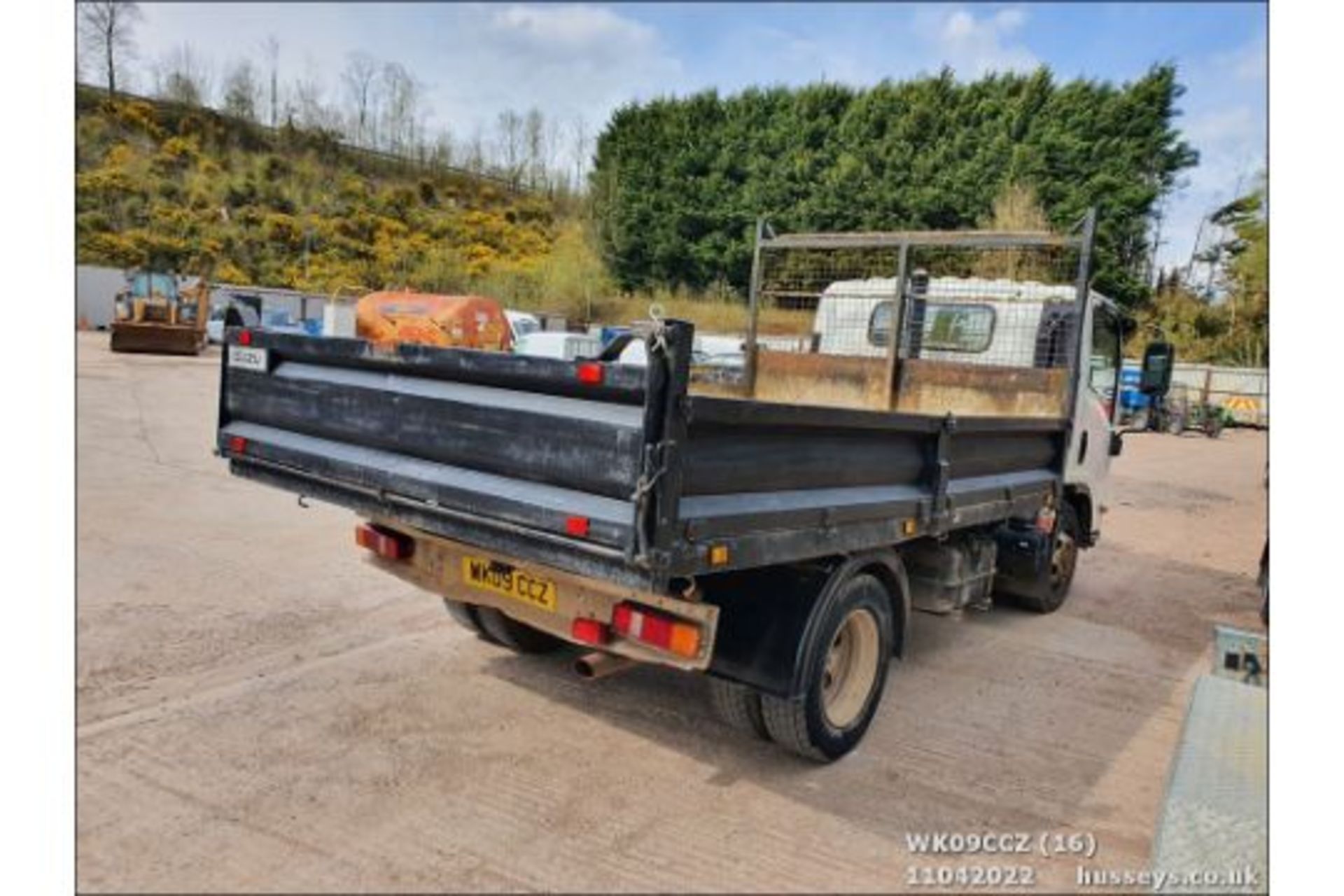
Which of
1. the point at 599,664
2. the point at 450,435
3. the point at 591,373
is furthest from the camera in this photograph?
the point at 599,664

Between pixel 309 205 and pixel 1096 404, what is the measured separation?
11015 millimetres

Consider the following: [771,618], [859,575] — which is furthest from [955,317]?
[771,618]

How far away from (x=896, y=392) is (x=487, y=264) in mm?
10375

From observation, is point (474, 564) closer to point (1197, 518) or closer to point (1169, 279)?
point (1197, 518)

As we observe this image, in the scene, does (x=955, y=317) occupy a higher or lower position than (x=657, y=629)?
higher

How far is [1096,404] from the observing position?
5.65 meters

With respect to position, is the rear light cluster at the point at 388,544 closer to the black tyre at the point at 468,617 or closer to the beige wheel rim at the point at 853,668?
the black tyre at the point at 468,617

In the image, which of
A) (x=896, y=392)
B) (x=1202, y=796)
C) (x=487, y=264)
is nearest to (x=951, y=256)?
(x=896, y=392)

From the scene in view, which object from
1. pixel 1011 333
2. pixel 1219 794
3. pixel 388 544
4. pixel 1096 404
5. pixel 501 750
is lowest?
pixel 501 750

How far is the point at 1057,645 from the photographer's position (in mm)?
5176

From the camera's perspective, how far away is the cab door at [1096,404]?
525cm

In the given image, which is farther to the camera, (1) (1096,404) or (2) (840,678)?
(1) (1096,404)

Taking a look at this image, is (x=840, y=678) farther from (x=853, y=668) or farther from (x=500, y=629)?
(x=500, y=629)

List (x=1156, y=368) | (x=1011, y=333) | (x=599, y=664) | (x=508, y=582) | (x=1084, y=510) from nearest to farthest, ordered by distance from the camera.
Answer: (x=508, y=582) < (x=599, y=664) < (x=1156, y=368) < (x=1011, y=333) < (x=1084, y=510)
